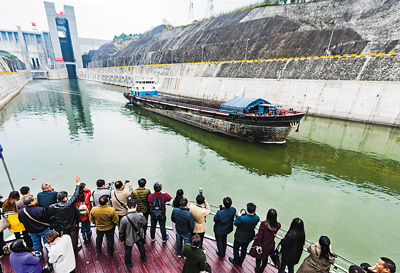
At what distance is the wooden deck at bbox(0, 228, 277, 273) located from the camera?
4.23 m

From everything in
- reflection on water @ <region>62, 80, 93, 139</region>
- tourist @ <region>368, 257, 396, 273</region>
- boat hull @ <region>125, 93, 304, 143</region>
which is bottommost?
reflection on water @ <region>62, 80, 93, 139</region>

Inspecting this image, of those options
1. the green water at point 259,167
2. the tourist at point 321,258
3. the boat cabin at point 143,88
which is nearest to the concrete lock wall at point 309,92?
the green water at point 259,167

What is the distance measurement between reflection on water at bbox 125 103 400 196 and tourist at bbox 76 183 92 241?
987cm

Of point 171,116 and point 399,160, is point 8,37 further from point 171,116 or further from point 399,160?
point 399,160

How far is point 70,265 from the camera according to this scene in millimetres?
3381

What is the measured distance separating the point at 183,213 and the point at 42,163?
43.8ft

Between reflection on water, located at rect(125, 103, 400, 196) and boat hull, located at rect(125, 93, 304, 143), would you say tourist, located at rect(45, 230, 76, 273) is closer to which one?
reflection on water, located at rect(125, 103, 400, 196)

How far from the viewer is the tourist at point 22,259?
9.30ft

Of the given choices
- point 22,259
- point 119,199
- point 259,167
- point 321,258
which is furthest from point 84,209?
point 259,167

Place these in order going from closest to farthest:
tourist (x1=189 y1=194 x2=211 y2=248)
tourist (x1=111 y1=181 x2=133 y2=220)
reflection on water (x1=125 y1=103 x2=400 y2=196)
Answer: tourist (x1=189 y1=194 x2=211 y2=248) < tourist (x1=111 y1=181 x2=133 y2=220) < reflection on water (x1=125 y1=103 x2=400 y2=196)

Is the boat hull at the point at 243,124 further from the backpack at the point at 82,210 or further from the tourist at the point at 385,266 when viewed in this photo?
the backpack at the point at 82,210

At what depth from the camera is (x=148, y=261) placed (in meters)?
4.48

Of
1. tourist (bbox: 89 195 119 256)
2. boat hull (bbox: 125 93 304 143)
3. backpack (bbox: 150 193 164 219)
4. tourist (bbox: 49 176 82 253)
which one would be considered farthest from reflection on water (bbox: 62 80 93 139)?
backpack (bbox: 150 193 164 219)

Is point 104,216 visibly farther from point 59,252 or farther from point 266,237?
point 266,237
